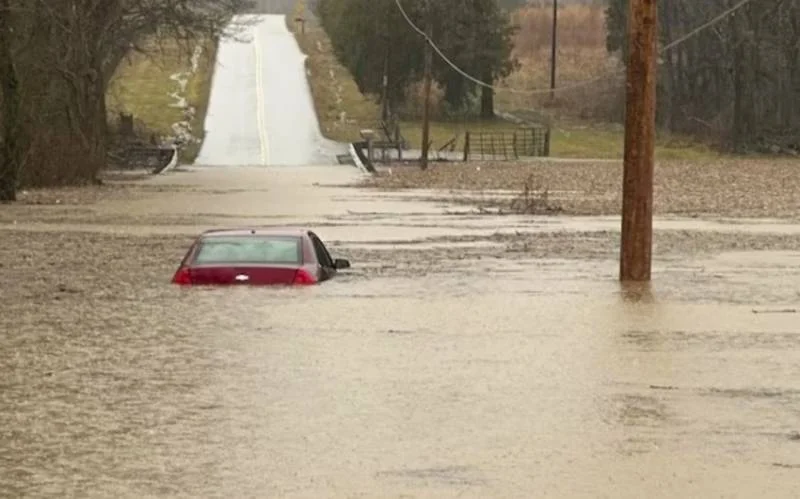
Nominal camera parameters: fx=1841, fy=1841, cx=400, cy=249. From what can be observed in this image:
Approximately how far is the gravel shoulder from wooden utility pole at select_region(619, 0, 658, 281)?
17490mm

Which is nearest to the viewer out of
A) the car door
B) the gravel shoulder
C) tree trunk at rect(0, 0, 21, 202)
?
the car door

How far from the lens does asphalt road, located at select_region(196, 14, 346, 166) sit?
85688mm

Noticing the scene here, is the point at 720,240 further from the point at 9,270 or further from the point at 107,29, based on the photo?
the point at 107,29

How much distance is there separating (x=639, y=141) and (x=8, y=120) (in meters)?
24.8

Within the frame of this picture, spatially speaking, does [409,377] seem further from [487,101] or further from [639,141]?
[487,101]

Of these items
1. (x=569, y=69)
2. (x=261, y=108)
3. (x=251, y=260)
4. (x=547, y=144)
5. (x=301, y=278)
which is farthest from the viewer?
(x=569, y=69)

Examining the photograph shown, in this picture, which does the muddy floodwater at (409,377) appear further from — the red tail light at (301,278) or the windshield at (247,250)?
the windshield at (247,250)

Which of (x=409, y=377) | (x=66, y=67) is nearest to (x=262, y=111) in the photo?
(x=66, y=67)

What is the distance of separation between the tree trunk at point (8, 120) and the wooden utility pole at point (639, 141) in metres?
23.6

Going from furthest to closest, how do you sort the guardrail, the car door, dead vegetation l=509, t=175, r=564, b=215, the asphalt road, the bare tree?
the asphalt road, the guardrail, the bare tree, dead vegetation l=509, t=175, r=564, b=215, the car door

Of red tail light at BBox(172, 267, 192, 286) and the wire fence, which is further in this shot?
the wire fence

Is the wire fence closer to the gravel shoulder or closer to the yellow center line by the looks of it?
the gravel shoulder

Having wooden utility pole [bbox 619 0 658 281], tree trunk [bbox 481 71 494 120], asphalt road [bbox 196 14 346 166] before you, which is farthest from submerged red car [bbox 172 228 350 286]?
tree trunk [bbox 481 71 494 120]

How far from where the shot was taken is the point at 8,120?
154 feet
